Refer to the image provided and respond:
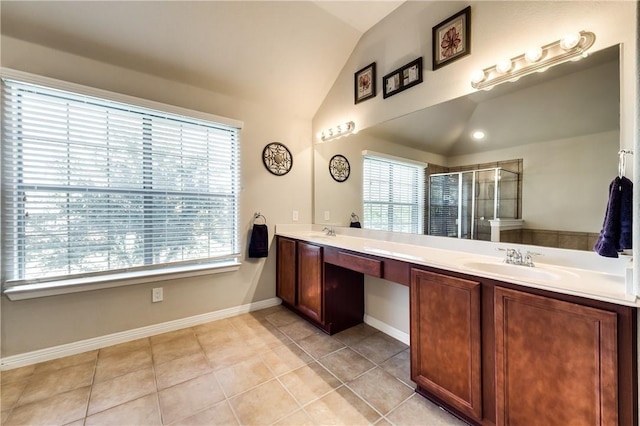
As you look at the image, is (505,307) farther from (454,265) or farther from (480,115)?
(480,115)

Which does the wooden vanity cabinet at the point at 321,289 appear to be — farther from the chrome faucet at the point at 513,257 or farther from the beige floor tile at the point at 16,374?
the beige floor tile at the point at 16,374

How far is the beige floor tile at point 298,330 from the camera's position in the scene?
2.38 meters

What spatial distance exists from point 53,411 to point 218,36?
281 cm

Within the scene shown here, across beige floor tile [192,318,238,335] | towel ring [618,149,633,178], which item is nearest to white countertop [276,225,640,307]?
towel ring [618,149,633,178]

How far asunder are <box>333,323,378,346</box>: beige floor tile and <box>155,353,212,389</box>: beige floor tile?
110 centimetres

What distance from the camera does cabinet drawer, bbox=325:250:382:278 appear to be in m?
1.89

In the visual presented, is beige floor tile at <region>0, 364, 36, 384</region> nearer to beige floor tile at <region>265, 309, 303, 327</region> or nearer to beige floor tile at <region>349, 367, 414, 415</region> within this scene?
beige floor tile at <region>265, 309, 303, 327</region>

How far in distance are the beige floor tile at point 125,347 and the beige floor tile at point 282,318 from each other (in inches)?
42.2

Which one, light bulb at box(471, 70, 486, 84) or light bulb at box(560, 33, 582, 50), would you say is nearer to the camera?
light bulb at box(560, 33, 582, 50)

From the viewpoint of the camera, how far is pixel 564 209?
1.44m

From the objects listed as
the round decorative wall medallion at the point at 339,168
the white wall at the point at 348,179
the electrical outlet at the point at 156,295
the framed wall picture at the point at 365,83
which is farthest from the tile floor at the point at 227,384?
the framed wall picture at the point at 365,83

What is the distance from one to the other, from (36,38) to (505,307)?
340cm

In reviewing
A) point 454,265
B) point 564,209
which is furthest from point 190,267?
point 564,209

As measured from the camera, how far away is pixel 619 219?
115 centimetres
